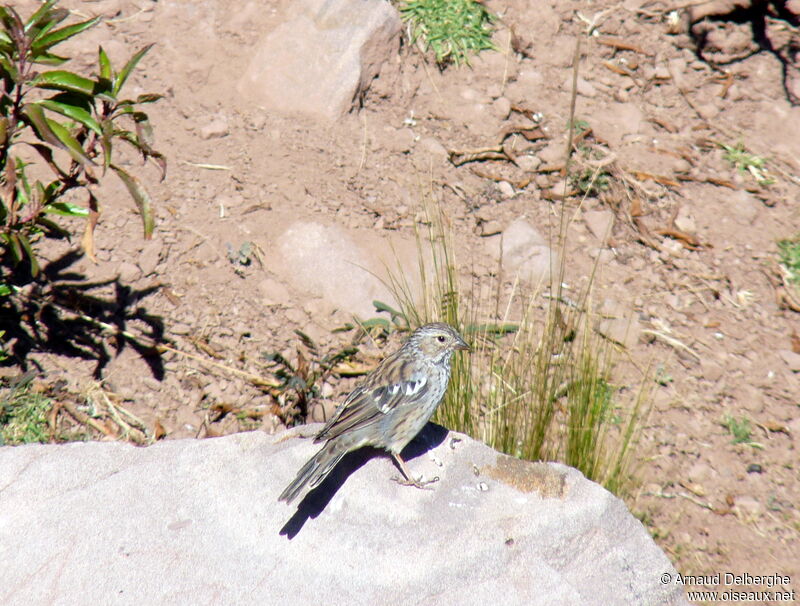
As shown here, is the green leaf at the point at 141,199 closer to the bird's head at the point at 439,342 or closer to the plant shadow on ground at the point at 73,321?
the plant shadow on ground at the point at 73,321

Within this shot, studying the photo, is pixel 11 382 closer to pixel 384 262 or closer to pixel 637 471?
pixel 384 262

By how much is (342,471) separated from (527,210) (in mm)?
3145

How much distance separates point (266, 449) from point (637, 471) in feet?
7.82

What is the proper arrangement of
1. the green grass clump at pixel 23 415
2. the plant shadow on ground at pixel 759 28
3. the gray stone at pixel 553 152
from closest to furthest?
the green grass clump at pixel 23 415 → the gray stone at pixel 553 152 → the plant shadow on ground at pixel 759 28

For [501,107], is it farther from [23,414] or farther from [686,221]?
[23,414]

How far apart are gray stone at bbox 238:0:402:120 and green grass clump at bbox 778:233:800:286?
11.9ft

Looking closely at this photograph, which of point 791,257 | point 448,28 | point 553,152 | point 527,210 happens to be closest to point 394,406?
point 527,210

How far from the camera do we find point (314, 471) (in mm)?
4316

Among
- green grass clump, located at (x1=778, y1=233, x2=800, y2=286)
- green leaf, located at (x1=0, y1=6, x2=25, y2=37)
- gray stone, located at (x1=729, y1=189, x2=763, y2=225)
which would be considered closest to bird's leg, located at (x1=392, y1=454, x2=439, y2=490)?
green leaf, located at (x1=0, y1=6, x2=25, y2=37)

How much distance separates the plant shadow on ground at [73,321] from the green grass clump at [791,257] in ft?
15.8

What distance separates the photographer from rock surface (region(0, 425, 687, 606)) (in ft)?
13.0

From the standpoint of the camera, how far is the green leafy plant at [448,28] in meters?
7.68

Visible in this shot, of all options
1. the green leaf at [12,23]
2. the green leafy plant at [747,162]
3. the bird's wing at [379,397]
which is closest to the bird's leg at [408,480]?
the bird's wing at [379,397]

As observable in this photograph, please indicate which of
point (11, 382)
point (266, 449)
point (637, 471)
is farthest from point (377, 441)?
point (11, 382)
